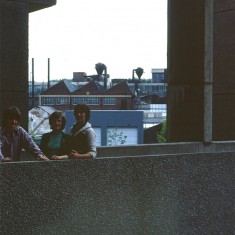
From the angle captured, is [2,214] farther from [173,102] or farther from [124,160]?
[173,102]

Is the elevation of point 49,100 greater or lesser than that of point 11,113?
lesser

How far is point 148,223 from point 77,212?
904mm

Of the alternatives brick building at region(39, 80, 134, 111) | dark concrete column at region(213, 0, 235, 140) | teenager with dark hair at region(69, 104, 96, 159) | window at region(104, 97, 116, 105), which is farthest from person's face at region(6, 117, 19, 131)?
window at region(104, 97, 116, 105)

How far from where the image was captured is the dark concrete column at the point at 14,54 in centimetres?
794

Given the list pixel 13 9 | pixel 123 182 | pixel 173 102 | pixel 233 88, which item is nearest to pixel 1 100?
pixel 13 9

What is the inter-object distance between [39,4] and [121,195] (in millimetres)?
3740

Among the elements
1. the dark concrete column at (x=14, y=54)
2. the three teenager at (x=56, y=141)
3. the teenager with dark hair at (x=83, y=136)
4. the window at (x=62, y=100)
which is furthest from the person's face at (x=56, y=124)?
the window at (x=62, y=100)

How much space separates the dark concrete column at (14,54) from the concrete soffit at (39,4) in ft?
0.32

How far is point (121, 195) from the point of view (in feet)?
19.0

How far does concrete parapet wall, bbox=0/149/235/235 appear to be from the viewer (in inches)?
203

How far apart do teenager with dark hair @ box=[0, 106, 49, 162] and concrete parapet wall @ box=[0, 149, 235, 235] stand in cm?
18

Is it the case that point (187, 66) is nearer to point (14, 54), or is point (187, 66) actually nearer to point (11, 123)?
point (14, 54)

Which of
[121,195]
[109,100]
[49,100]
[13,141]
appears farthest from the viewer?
[49,100]

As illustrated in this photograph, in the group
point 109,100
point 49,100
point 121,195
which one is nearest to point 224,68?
point 121,195
